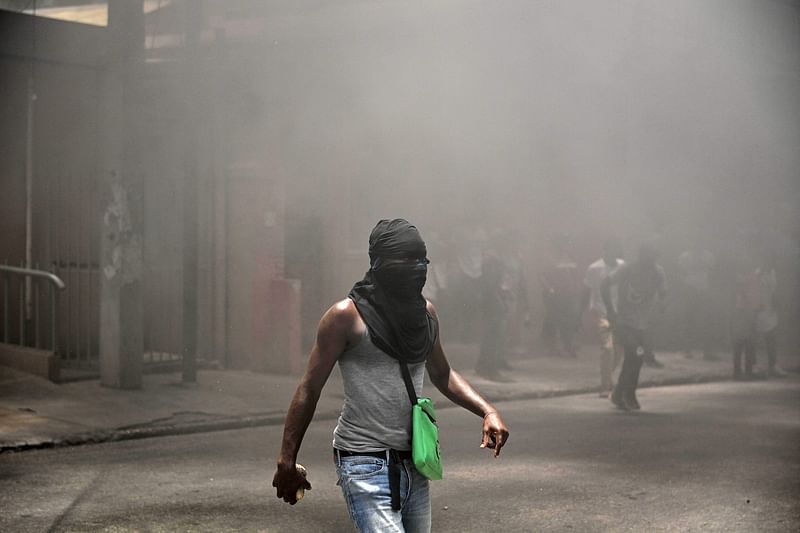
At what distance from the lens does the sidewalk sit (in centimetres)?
691

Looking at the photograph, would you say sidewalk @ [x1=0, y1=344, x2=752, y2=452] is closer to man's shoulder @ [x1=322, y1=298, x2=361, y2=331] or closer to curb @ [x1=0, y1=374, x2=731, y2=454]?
curb @ [x1=0, y1=374, x2=731, y2=454]

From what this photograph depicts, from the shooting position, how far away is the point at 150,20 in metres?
9.93

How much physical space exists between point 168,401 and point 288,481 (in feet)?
17.4

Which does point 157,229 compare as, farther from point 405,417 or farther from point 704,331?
point 405,417

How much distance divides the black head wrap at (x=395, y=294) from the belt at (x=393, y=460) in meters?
0.23

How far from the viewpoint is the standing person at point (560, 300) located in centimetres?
1253

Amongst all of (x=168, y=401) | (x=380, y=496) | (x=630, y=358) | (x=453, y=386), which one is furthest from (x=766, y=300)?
(x=380, y=496)

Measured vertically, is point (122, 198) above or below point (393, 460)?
above

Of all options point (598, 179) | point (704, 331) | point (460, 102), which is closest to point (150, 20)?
point (460, 102)

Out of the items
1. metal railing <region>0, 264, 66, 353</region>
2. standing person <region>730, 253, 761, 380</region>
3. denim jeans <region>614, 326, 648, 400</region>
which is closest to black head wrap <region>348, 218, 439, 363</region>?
denim jeans <region>614, 326, 648, 400</region>

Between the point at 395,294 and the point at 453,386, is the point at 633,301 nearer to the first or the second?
the point at 453,386

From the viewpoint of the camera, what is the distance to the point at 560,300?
12.6 metres

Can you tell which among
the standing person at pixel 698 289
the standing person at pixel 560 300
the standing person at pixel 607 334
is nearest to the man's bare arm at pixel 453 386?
the standing person at pixel 607 334

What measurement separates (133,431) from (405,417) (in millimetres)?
4438
